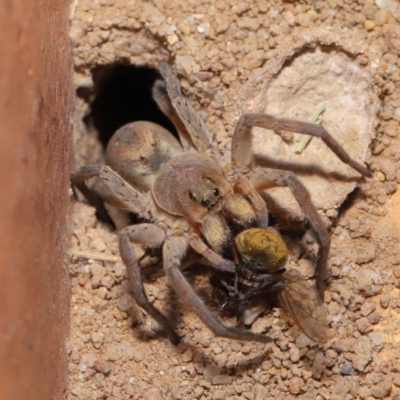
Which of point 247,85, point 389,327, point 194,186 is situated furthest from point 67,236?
point 389,327

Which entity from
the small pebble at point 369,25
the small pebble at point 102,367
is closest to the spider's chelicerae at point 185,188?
the small pebble at point 102,367

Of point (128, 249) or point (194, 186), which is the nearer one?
point (128, 249)

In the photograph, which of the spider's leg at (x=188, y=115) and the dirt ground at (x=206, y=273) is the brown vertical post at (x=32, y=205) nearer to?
the dirt ground at (x=206, y=273)

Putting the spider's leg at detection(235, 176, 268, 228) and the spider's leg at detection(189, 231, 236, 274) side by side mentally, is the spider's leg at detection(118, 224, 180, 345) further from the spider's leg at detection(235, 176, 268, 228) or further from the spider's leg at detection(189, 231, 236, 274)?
the spider's leg at detection(235, 176, 268, 228)

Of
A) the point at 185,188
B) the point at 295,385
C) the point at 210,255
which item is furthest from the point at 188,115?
the point at 295,385

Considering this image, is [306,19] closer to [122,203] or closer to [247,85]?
[247,85]

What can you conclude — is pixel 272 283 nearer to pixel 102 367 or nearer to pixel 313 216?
pixel 313 216

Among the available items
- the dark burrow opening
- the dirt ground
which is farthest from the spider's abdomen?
the dark burrow opening
